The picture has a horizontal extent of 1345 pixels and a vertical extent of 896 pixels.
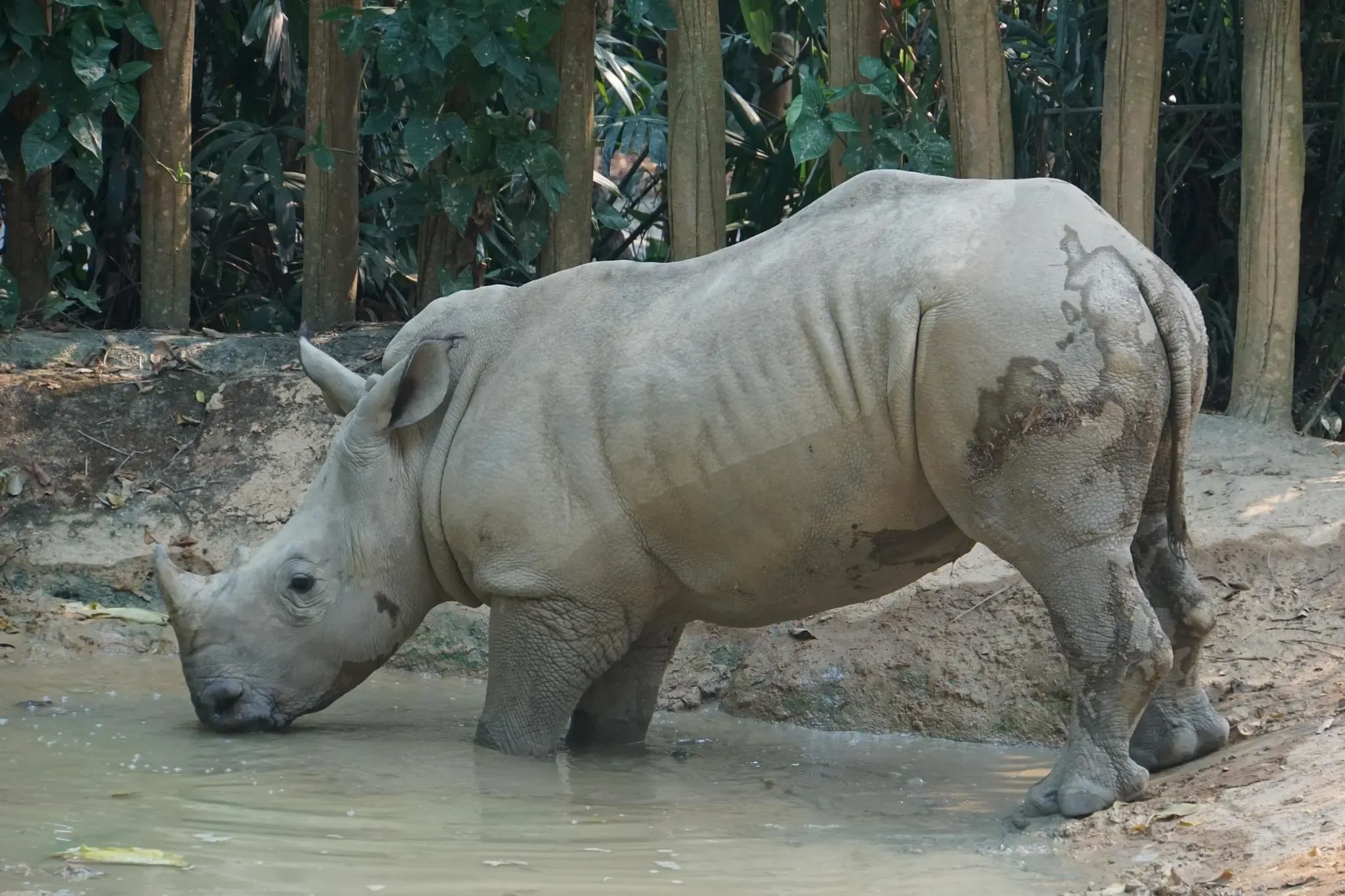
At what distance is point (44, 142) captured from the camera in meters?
7.89

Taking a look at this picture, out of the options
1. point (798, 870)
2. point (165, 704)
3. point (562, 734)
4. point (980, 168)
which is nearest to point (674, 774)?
point (562, 734)

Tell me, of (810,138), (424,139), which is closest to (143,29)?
(424,139)

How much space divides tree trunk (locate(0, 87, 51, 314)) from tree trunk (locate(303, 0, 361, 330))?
1.21 m

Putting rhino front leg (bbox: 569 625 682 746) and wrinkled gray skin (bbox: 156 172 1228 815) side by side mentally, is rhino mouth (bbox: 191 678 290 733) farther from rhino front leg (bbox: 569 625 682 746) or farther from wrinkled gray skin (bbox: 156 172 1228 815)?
rhino front leg (bbox: 569 625 682 746)

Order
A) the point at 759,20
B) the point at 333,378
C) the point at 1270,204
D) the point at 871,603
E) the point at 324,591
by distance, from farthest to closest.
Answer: the point at 759,20 → the point at 1270,204 → the point at 871,603 → the point at 333,378 → the point at 324,591

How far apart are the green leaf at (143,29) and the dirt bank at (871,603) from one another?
1.31 meters

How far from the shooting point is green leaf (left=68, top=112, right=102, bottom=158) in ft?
25.9

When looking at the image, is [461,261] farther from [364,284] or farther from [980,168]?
[980,168]

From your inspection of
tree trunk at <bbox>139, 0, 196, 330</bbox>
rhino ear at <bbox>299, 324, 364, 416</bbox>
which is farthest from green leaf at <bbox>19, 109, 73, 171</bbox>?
rhino ear at <bbox>299, 324, 364, 416</bbox>

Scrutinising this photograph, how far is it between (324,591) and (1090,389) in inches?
98.6

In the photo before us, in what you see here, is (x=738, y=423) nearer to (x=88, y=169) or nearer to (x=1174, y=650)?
(x=1174, y=650)

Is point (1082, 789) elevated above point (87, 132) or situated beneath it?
situated beneath

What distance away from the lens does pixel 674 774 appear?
17.7ft

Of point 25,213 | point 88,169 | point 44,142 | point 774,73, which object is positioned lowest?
point 25,213
